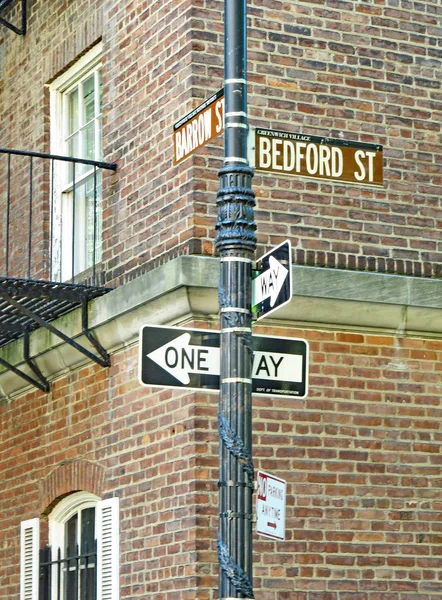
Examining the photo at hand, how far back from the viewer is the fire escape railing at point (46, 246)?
10992 mm

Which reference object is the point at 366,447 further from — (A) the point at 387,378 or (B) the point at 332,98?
(B) the point at 332,98

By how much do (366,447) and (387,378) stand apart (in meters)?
0.57

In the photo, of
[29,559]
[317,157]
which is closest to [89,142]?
[29,559]

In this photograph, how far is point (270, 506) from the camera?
7.07 meters

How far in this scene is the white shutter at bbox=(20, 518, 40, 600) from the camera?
1189 centimetres

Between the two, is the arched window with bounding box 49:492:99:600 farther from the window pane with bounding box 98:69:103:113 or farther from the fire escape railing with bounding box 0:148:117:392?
the window pane with bounding box 98:69:103:113

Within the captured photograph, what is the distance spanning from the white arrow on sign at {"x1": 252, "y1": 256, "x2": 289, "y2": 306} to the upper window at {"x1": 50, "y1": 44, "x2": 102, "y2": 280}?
Answer: 4952 mm

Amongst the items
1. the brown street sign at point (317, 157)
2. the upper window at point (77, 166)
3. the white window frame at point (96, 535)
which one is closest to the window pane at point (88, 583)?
the white window frame at point (96, 535)

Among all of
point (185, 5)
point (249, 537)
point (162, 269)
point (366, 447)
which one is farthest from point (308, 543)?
point (185, 5)

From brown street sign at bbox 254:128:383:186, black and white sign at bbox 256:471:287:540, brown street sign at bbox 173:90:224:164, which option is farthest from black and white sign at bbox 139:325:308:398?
brown street sign at bbox 173:90:224:164

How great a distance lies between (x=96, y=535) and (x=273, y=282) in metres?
4.95

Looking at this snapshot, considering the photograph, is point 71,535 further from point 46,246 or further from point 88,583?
point 46,246

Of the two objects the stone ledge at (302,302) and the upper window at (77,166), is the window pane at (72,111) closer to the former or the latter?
the upper window at (77,166)

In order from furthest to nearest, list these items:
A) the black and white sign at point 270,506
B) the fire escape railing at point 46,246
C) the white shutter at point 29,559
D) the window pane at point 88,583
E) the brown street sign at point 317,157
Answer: the white shutter at point 29,559 < the window pane at point 88,583 < the fire escape railing at point 46,246 < the brown street sign at point 317,157 < the black and white sign at point 270,506
